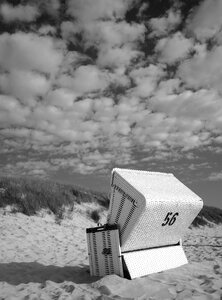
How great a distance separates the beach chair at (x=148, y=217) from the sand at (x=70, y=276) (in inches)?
10.8

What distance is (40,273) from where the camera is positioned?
6.84m

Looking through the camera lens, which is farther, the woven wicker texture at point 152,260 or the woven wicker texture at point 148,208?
the woven wicker texture at point 152,260

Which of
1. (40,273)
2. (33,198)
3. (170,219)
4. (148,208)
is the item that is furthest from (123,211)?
(33,198)

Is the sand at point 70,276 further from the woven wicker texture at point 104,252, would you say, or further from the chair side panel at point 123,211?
the chair side panel at point 123,211

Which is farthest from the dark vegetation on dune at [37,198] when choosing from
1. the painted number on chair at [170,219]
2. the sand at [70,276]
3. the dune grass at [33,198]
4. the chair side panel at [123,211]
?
the painted number on chair at [170,219]

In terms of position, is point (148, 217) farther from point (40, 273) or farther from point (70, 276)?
point (40, 273)

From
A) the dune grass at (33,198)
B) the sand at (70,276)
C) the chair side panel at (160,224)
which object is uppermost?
the dune grass at (33,198)

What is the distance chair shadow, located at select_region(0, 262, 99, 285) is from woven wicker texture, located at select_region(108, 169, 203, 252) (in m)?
1.18

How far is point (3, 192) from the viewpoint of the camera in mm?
14031

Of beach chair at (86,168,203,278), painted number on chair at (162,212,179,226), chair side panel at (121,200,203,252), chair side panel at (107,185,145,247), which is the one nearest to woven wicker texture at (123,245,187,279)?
beach chair at (86,168,203,278)

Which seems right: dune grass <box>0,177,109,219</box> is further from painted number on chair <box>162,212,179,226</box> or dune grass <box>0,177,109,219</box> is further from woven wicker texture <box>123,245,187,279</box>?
painted number on chair <box>162,212,179,226</box>

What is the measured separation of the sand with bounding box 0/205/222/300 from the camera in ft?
16.3

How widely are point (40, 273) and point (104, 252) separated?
176 cm

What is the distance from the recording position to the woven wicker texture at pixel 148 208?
556 centimetres
